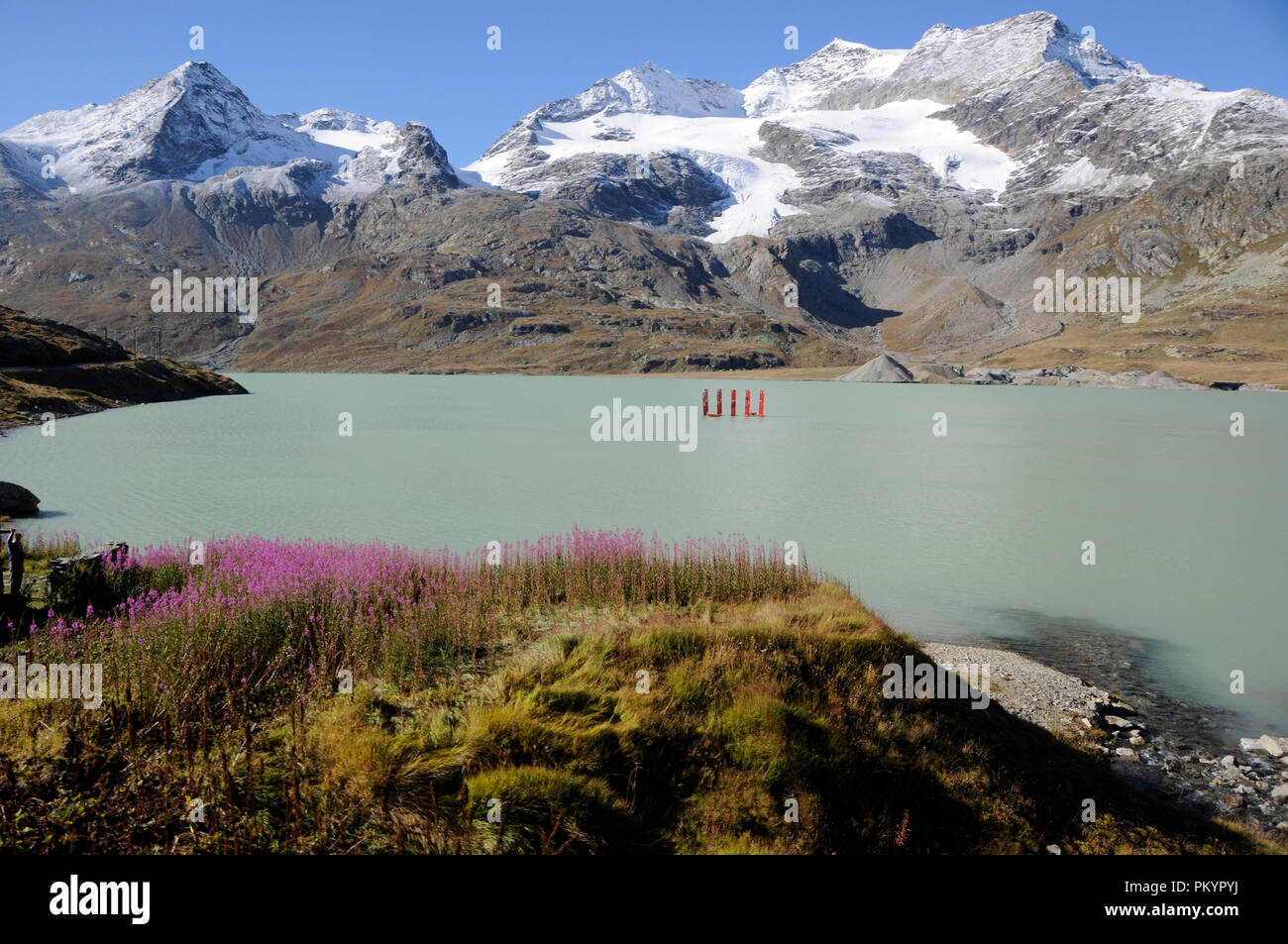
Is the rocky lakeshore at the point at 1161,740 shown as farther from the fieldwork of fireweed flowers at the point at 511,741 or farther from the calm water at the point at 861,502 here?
the calm water at the point at 861,502

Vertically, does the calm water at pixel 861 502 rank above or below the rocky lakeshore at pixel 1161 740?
above

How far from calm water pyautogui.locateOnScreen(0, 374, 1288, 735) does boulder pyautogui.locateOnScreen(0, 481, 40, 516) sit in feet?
2.87

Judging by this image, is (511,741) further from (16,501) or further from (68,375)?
(68,375)

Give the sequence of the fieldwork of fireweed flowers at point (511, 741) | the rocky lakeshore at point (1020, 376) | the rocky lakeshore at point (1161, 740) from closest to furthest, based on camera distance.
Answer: the fieldwork of fireweed flowers at point (511, 741)
the rocky lakeshore at point (1161, 740)
the rocky lakeshore at point (1020, 376)

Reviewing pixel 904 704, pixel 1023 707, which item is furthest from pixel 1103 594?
pixel 904 704

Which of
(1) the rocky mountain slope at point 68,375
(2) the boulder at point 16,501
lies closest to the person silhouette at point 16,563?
(2) the boulder at point 16,501

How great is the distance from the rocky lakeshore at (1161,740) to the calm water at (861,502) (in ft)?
4.03

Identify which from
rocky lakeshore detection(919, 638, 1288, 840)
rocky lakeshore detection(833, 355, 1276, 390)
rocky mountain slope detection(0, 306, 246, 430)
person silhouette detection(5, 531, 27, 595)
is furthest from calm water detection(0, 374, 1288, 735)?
rocky lakeshore detection(833, 355, 1276, 390)

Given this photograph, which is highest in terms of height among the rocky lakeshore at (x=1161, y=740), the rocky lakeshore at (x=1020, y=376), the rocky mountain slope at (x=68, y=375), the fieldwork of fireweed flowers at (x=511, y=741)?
the rocky lakeshore at (x=1020, y=376)

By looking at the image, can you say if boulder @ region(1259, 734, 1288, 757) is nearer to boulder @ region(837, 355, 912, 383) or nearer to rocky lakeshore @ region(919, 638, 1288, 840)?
rocky lakeshore @ region(919, 638, 1288, 840)

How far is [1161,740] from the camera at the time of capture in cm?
1091

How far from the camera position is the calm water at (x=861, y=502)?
17.4 meters

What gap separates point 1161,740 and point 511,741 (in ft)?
31.9
